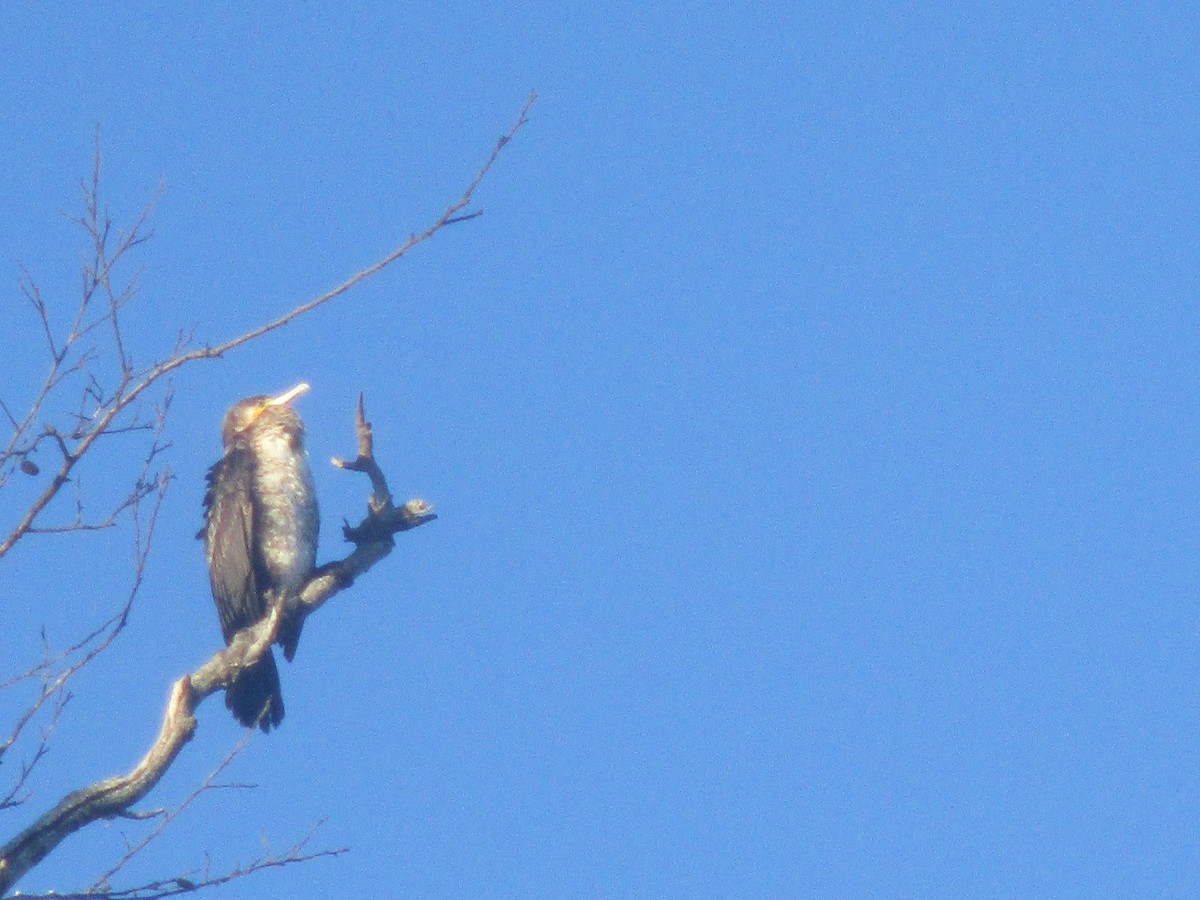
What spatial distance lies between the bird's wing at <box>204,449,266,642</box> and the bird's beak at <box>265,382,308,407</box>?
19.6 inches

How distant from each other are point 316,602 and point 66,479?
2311mm

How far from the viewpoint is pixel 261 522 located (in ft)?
25.5

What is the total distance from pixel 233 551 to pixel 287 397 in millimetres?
1028

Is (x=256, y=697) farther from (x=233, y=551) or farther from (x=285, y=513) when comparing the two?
(x=285, y=513)

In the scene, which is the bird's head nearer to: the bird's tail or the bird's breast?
the bird's breast

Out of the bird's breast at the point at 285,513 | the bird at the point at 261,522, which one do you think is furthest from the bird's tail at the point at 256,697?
the bird's breast at the point at 285,513

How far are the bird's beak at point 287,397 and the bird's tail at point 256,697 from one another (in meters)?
1.64

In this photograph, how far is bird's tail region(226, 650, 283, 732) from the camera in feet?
22.7

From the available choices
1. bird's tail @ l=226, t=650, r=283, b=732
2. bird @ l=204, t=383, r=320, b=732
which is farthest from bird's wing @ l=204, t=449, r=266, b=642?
bird's tail @ l=226, t=650, r=283, b=732

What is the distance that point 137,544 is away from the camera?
488 centimetres

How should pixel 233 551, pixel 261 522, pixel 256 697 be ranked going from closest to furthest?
1. pixel 256 697
2. pixel 233 551
3. pixel 261 522

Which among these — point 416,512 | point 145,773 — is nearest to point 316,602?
point 416,512

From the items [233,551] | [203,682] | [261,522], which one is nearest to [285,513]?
[261,522]

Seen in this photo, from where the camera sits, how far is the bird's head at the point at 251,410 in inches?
325
